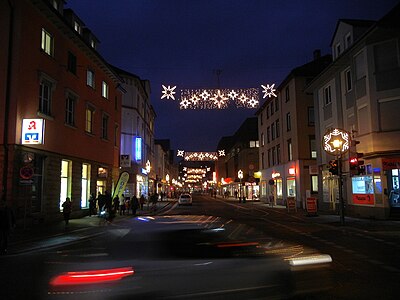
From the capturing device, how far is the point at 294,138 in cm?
4009

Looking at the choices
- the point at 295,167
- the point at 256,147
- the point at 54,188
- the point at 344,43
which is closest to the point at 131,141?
the point at 295,167

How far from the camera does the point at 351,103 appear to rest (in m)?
26.1

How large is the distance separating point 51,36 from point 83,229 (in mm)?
11175

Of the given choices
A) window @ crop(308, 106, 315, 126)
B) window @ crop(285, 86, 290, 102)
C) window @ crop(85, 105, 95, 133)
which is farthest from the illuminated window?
window @ crop(285, 86, 290, 102)

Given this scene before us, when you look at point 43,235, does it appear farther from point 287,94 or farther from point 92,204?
point 287,94

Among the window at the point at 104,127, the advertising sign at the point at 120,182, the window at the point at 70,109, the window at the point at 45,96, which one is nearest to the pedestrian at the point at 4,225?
the window at the point at 45,96

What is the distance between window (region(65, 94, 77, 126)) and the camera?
78.0 feet

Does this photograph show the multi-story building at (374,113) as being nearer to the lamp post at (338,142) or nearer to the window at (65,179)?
the lamp post at (338,142)

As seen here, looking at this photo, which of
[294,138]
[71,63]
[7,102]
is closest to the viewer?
[7,102]

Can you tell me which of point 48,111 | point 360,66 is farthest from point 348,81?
point 48,111

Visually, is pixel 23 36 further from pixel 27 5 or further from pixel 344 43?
pixel 344 43

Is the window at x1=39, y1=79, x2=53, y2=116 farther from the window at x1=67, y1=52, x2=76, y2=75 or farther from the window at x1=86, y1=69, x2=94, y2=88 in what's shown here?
the window at x1=86, y1=69, x2=94, y2=88

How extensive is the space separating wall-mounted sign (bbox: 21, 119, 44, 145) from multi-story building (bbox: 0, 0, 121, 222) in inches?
1.7

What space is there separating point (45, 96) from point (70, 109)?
327cm
